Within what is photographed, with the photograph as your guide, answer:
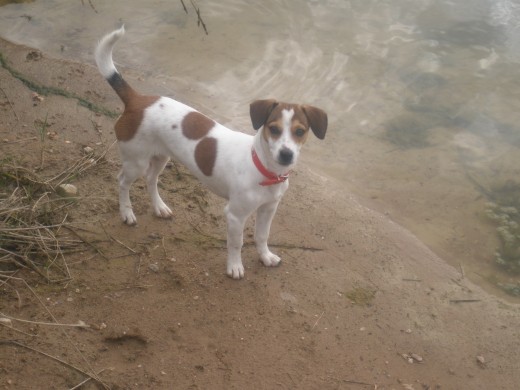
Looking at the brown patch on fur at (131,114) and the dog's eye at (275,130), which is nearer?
the dog's eye at (275,130)

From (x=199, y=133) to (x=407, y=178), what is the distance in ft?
8.98

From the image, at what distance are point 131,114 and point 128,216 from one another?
85 centimetres

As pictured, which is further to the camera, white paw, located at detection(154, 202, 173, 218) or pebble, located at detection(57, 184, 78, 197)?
white paw, located at detection(154, 202, 173, 218)

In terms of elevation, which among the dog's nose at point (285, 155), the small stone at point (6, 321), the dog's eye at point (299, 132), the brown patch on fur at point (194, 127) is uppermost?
the dog's eye at point (299, 132)

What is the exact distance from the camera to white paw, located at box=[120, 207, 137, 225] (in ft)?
13.8

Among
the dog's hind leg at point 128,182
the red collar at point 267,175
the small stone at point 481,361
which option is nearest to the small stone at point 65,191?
the dog's hind leg at point 128,182

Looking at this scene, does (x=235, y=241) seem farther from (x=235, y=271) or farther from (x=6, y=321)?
(x=6, y=321)

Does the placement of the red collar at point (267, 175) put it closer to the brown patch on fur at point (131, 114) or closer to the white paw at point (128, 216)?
the brown patch on fur at point (131, 114)

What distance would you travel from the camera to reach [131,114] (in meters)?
3.86

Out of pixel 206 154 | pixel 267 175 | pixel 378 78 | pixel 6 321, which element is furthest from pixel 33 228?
pixel 378 78

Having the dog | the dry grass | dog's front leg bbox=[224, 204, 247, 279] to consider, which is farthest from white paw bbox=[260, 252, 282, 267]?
the dry grass

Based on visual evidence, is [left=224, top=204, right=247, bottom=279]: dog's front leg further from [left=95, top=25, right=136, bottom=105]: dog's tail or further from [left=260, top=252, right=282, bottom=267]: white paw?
[left=95, top=25, right=136, bottom=105]: dog's tail

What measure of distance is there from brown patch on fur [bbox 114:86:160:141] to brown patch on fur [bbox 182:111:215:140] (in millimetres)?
312

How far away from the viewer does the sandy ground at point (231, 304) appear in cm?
312
